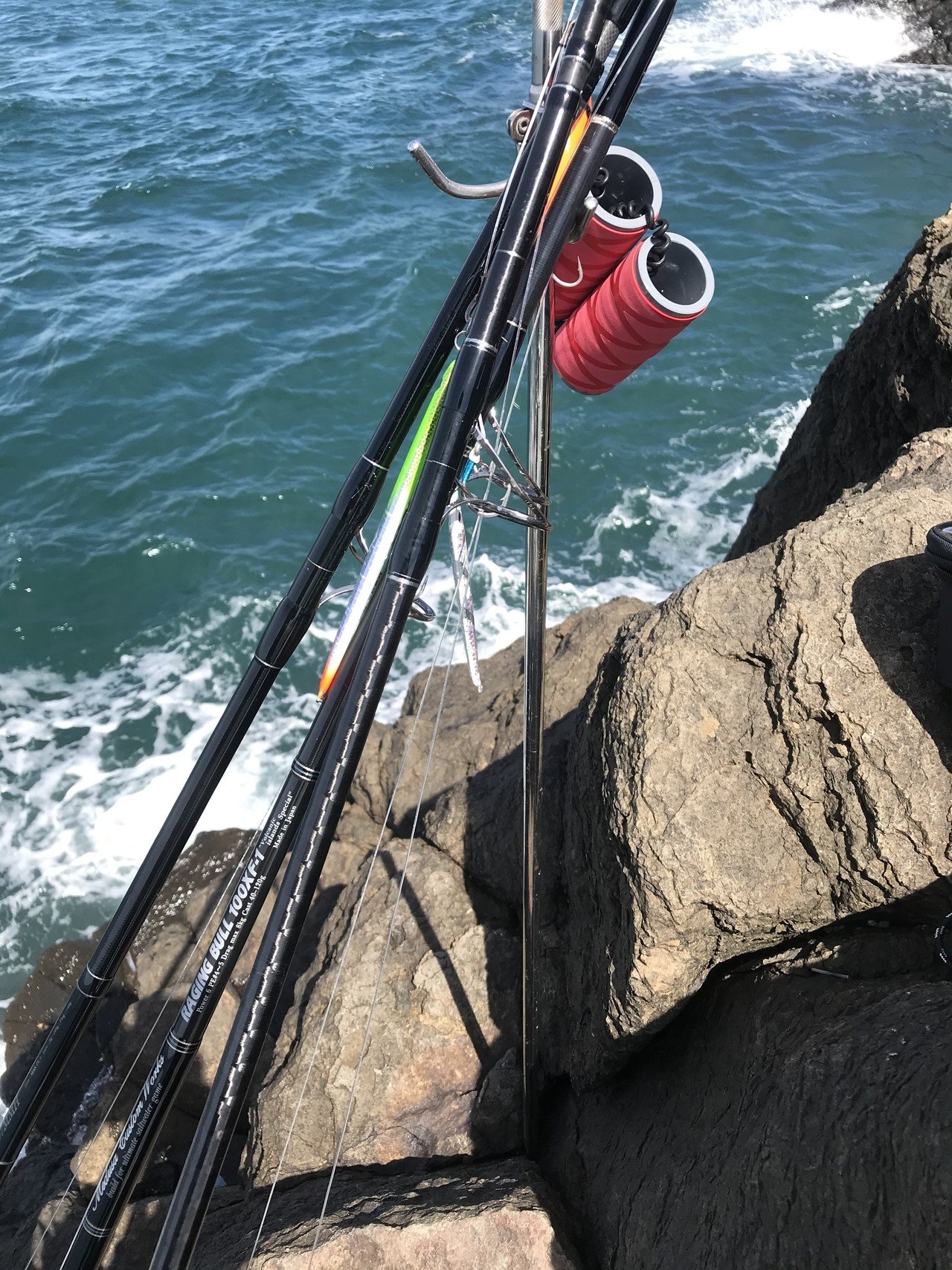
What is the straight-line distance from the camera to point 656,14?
2736mm

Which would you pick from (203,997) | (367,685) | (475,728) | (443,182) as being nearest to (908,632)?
(367,685)

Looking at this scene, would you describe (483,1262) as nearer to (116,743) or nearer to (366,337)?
(116,743)

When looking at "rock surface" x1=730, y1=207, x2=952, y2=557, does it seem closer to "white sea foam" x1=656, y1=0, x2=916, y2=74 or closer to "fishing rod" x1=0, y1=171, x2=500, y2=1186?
"fishing rod" x1=0, y1=171, x2=500, y2=1186

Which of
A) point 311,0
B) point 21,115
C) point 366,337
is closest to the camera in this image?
point 366,337

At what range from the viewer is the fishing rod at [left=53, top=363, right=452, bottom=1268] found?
2.83 m

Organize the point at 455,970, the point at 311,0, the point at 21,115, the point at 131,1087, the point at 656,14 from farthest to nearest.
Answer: the point at 311,0, the point at 21,115, the point at 131,1087, the point at 455,970, the point at 656,14

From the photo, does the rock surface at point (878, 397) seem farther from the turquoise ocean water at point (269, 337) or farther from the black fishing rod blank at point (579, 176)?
the turquoise ocean water at point (269, 337)

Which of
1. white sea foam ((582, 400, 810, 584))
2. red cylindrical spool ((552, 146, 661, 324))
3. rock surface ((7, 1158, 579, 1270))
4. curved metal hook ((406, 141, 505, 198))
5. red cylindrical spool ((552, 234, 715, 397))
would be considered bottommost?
white sea foam ((582, 400, 810, 584))

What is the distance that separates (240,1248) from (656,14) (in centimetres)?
437

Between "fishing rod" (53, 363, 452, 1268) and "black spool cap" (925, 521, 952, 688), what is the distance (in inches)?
60.0

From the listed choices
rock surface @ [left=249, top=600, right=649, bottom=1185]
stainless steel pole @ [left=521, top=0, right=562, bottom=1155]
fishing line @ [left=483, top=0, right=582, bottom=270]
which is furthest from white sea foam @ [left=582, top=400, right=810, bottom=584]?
fishing line @ [left=483, top=0, right=582, bottom=270]

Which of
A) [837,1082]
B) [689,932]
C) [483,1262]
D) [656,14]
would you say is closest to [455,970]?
[483,1262]

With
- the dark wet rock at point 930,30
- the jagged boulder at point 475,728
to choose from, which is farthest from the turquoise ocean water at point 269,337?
the jagged boulder at point 475,728

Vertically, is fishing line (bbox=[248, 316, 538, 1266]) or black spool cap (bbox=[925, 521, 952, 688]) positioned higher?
black spool cap (bbox=[925, 521, 952, 688])
